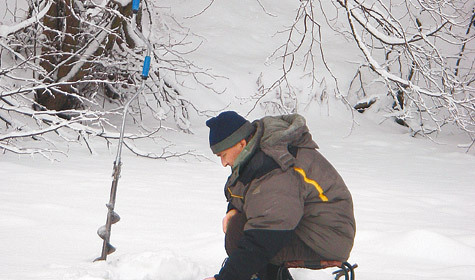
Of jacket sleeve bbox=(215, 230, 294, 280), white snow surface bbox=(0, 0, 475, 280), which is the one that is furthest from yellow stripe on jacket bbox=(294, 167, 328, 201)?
white snow surface bbox=(0, 0, 475, 280)

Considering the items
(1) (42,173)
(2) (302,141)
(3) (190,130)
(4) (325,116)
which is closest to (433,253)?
(2) (302,141)

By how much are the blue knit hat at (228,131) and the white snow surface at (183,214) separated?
681mm

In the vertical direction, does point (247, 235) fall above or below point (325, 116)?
above

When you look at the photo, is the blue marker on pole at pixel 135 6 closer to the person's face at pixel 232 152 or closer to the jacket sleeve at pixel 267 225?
the person's face at pixel 232 152

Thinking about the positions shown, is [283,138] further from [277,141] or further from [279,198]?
[279,198]

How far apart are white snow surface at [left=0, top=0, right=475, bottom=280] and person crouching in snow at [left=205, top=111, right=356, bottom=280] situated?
0.51 meters

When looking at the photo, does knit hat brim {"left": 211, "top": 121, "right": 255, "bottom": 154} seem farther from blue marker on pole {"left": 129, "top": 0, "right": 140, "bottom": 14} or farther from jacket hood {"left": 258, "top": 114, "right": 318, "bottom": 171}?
blue marker on pole {"left": 129, "top": 0, "right": 140, "bottom": 14}

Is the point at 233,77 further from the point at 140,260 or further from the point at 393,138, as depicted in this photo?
the point at 140,260

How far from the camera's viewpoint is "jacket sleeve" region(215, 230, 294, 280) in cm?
256

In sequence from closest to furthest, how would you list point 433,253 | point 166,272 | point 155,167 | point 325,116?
point 166,272 → point 433,253 → point 155,167 → point 325,116

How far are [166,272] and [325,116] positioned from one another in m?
9.81

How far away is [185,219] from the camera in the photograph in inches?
187

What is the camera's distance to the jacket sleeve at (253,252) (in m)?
2.56

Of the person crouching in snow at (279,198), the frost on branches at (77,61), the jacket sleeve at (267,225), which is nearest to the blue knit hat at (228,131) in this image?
the person crouching in snow at (279,198)
